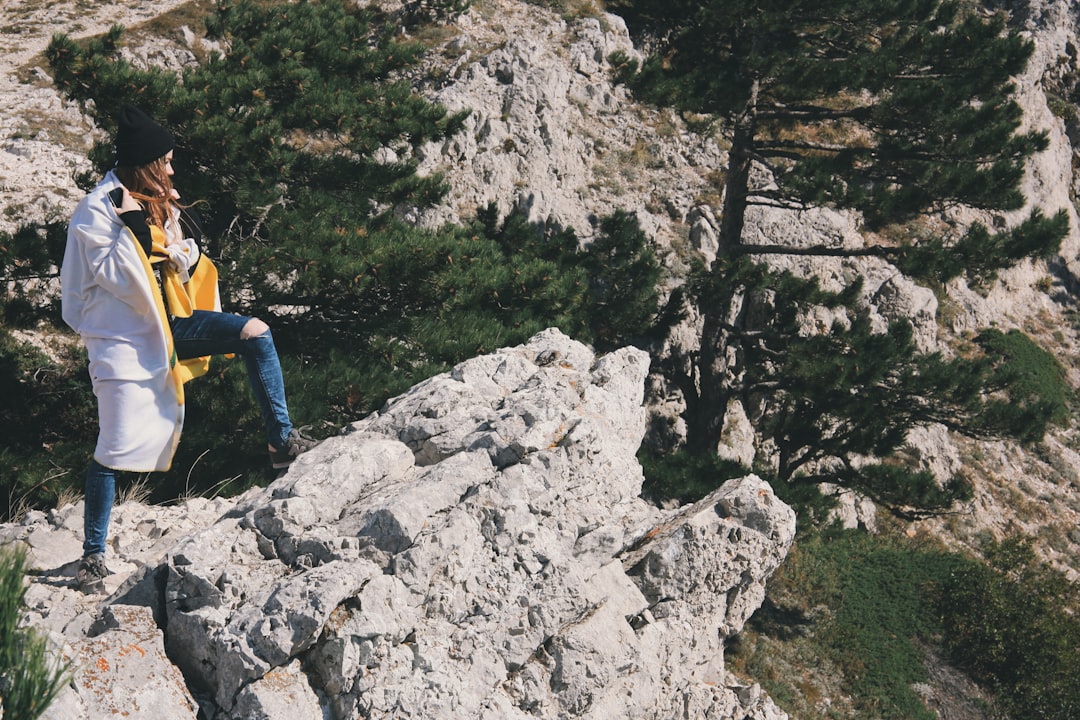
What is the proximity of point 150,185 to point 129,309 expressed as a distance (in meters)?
0.65

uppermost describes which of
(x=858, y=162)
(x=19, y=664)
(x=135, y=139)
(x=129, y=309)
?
(x=858, y=162)

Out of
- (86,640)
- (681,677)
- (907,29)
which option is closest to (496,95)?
(907,29)

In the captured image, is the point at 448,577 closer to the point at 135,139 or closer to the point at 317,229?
the point at 135,139

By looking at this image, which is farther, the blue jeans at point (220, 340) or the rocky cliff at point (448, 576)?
the blue jeans at point (220, 340)

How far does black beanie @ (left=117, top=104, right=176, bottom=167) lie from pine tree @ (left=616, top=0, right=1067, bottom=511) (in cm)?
924

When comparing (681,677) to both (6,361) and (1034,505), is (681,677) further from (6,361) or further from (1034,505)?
(1034,505)

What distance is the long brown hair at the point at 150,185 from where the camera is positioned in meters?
4.42

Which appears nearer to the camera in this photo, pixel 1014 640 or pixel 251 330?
pixel 251 330

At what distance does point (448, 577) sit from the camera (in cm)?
443

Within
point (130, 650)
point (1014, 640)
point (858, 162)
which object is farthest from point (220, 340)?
point (1014, 640)

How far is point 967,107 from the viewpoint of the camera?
12766 mm

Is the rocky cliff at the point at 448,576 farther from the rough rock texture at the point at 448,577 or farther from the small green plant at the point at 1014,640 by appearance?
the small green plant at the point at 1014,640

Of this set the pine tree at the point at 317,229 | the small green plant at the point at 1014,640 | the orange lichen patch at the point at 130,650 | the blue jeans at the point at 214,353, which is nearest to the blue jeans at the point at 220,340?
the blue jeans at the point at 214,353

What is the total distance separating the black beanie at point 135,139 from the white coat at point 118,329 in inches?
5.4
